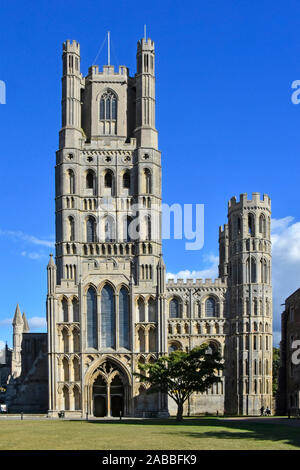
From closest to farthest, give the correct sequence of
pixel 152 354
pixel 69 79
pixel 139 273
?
pixel 152 354, pixel 139 273, pixel 69 79

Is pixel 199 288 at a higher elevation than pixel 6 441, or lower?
higher

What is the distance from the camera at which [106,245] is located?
9531 centimetres

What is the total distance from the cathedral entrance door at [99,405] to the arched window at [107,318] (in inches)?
222

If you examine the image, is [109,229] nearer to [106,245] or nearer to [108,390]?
[106,245]

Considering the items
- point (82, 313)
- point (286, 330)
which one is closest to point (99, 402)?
point (82, 313)

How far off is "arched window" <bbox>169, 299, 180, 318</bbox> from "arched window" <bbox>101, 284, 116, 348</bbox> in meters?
21.0

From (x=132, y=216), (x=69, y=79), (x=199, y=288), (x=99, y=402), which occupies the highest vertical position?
(x=69, y=79)

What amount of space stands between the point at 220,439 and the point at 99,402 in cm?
4599

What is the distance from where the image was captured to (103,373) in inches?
3339

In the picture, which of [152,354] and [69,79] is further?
[69,79]

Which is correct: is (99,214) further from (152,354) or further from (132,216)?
(152,354)

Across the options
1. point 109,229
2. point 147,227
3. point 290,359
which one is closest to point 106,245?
point 109,229
